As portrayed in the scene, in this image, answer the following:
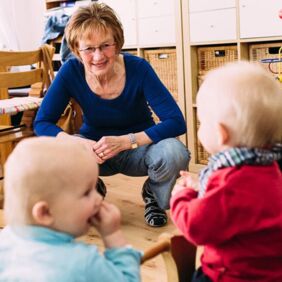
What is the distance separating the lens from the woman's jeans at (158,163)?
204cm

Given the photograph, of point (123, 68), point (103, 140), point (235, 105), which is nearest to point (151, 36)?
point (123, 68)

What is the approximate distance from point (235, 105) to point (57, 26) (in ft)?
9.36

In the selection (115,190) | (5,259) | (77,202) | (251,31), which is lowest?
(115,190)

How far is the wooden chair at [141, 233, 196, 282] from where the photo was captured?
1006 millimetres

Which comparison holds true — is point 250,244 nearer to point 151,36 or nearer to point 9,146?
point 9,146

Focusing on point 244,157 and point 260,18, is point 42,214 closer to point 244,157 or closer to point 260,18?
point 244,157

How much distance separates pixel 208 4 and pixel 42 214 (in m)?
2.21

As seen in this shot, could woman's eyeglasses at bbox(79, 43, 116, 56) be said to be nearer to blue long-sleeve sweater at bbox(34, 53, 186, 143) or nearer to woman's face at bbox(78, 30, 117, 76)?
woman's face at bbox(78, 30, 117, 76)

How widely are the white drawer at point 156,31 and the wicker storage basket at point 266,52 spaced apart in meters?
0.50

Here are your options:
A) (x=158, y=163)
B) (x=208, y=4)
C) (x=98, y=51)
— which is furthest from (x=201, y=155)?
(x=98, y=51)

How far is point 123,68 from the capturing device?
2186mm

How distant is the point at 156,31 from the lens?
10.2 feet

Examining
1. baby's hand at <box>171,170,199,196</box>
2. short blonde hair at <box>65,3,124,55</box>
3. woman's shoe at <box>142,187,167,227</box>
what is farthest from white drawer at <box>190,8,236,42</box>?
baby's hand at <box>171,170,199,196</box>

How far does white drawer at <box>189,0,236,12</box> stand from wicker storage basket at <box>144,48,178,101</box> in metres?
0.30
